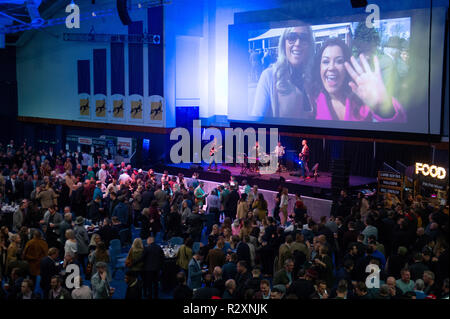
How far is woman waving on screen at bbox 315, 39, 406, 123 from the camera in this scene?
1669cm

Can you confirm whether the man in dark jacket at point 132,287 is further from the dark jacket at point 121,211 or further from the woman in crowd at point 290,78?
the woman in crowd at point 290,78

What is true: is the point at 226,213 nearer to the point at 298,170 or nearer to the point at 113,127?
the point at 298,170

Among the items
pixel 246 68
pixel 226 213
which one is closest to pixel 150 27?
pixel 246 68

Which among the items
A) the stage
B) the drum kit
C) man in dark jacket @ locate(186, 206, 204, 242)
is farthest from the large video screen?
man in dark jacket @ locate(186, 206, 204, 242)

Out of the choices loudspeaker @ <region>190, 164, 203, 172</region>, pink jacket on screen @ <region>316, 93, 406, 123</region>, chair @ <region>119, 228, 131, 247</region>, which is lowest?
chair @ <region>119, 228, 131, 247</region>

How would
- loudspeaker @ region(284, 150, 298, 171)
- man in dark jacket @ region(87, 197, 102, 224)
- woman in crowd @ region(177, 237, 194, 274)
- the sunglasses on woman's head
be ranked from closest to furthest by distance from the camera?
woman in crowd @ region(177, 237, 194, 274) < man in dark jacket @ region(87, 197, 102, 224) < the sunglasses on woman's head < loudspeaker @ region(284, 150, 298, 171)

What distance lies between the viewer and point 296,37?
1888cm

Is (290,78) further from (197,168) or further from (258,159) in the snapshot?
(197,168)

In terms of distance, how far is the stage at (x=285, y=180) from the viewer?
641 inches

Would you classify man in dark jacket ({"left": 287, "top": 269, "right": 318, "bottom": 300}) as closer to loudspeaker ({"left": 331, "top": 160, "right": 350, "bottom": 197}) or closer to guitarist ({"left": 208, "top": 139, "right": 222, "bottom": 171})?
loudspeaker ({"left": 331, "top": 160, "right": 350, "bottom": 197})

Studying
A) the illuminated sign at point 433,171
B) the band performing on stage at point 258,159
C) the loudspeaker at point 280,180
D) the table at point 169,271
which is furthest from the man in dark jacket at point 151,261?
the band performing on stage at point 258,159

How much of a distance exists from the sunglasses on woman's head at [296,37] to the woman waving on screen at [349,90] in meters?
0.79

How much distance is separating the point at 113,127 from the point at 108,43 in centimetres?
382

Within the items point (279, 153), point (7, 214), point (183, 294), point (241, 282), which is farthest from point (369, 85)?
point (183, 294)
